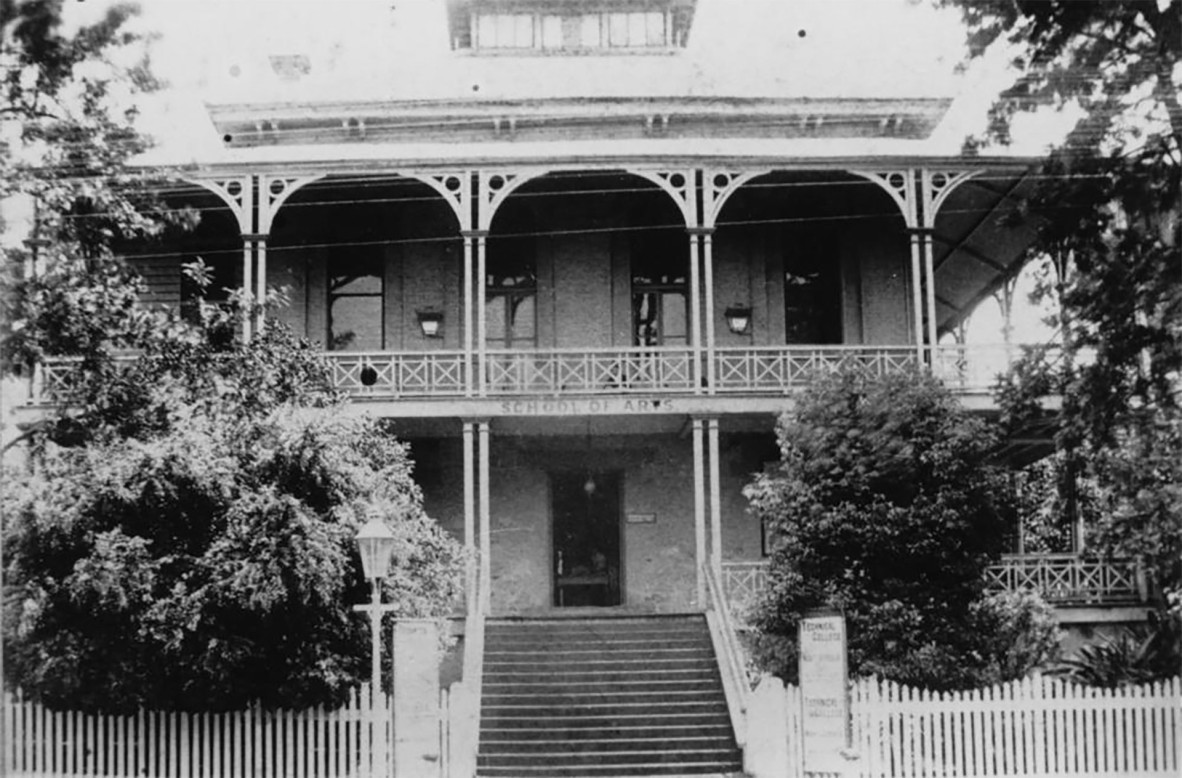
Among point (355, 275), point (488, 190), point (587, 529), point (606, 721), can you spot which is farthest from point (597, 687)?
point (355, 275)

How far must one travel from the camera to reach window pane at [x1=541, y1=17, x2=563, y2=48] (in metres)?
23.2

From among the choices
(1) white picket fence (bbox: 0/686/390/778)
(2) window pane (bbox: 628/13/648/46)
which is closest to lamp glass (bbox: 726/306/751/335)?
(2) window pane (bbox: 628/13/648/46)

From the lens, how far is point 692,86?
71.3 feet

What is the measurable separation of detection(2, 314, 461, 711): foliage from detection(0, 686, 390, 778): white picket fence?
0.19 meters

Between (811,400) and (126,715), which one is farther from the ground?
(811,400)

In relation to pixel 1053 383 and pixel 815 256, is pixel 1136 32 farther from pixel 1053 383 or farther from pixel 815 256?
pixel 815 256

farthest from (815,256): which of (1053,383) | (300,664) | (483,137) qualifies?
(300,664)

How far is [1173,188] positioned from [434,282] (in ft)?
35.8

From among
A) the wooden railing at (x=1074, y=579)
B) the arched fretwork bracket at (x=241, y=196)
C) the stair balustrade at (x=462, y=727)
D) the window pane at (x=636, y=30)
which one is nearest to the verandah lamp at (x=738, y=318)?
the wooden railing at (x=1074, y=579)

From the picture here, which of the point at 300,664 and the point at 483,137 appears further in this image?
the point at 483,137

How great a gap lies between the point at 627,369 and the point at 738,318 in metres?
2.71

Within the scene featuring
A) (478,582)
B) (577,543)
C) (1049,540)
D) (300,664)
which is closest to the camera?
(300,664)

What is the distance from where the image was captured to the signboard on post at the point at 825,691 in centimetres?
1241

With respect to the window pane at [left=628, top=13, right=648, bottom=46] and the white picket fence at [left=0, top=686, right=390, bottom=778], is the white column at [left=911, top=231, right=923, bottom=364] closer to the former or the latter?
the window pane at [left=628, top=13, right=648, bottom=46]
